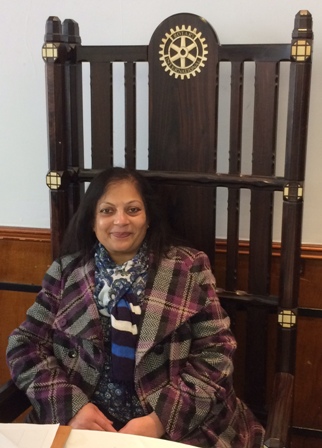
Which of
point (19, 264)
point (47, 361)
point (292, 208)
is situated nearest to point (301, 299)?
point (292, 208)

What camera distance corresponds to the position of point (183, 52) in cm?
138

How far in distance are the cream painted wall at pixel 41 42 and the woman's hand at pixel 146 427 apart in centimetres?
64

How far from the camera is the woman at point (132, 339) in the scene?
50.3 inches

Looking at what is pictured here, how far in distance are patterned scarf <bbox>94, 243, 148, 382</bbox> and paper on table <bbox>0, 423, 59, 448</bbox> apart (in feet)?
0.85

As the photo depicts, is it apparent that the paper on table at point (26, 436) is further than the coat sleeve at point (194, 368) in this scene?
No

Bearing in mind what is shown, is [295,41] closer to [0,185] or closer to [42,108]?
[42,108]

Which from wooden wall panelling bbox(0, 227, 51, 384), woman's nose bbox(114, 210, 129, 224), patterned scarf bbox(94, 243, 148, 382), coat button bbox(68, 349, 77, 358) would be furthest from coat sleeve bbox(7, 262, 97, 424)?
wooden wall panelling bbox(0, 227, 51, 384)

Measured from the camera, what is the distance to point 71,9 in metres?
1.64

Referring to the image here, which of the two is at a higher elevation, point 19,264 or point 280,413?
point 19,264

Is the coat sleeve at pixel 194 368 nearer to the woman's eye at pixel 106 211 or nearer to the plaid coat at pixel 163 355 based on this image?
the plaid coat at pixel 163 355

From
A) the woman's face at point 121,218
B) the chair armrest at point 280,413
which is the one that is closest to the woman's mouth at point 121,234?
the woman's face at point 121,218

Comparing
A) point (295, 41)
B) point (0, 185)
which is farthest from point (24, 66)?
point (295, 41)

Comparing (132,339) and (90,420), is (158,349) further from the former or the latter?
(90,420)

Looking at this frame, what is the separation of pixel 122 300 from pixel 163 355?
0.49 ft
